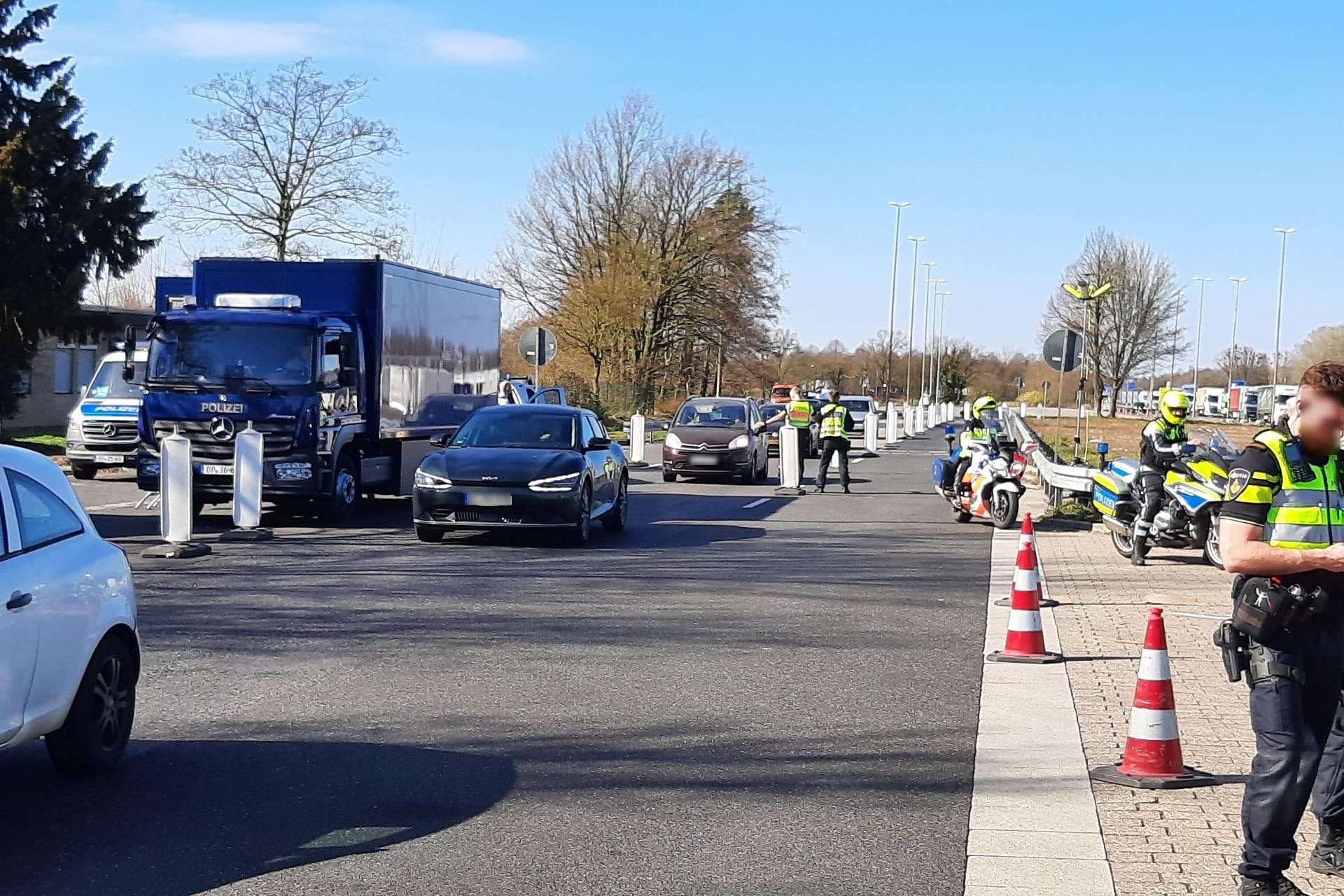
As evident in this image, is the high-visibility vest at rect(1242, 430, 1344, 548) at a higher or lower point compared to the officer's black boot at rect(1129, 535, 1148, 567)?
higher

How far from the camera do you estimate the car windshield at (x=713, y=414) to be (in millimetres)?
29125

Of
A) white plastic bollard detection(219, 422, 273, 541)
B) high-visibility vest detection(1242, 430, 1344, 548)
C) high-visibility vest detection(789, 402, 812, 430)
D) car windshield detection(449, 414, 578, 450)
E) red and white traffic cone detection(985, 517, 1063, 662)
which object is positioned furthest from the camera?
high-visibility vest detection(789, 402, 812, 430)

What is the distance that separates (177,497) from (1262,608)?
11.8m

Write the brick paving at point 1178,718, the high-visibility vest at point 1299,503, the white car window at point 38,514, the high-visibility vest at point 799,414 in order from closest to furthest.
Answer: the high-visibility vest at point 1299,503 → the brick paving at point 1178,718 → the white car window at point 38,514 → the high-visibility vest at point 799,414

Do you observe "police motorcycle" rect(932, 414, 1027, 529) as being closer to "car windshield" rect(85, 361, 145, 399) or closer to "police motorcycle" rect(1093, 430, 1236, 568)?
"police motorcycle" rect(1093, 430, 1236, 568)

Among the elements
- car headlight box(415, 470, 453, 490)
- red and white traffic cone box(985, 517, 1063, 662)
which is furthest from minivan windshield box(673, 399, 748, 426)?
red and white traffic cone box(985, 517, 1063, 662)

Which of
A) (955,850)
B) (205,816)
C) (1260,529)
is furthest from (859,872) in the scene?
(205,816)

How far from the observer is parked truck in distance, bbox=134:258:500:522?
58.2ft

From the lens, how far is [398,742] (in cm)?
736

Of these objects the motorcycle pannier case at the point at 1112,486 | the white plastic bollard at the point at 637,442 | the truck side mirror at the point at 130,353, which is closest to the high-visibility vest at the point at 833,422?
the white plastic bollard at the point at 637,442

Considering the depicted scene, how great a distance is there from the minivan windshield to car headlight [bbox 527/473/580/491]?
41.5 feet

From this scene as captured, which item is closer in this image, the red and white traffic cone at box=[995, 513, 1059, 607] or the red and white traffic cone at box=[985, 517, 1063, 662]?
the red and white traffic cone at box=[985, 517, 1063, 662]

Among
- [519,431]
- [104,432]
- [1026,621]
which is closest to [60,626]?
[1026,621]

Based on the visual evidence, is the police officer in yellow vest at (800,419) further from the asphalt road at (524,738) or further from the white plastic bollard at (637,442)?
the asphalt road at (524,738)
